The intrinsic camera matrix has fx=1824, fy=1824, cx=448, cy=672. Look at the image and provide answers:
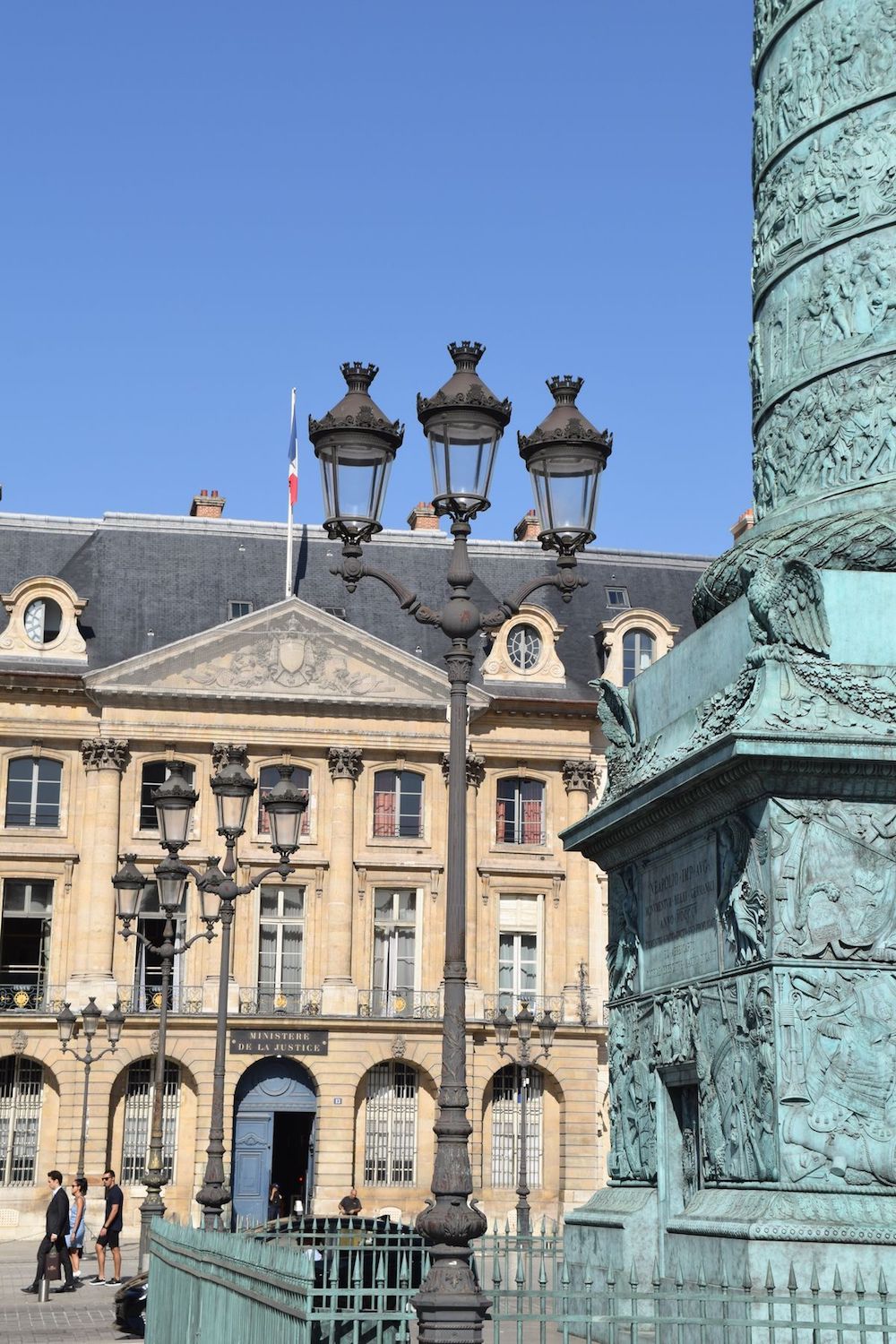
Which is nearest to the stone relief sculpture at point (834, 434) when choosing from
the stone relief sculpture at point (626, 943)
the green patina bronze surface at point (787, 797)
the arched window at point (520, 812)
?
the green patina bronze surface at point (787, 797)

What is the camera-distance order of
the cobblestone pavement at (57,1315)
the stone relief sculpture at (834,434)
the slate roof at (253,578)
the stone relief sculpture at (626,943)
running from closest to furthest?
the stone relief sculpture at (834,434) → the stone relief sculpture at (626,943) → the cobblestone pavement at (57,1315) → the slate roof at (253,578)

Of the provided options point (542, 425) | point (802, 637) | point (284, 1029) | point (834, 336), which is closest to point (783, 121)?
point (834, 336)

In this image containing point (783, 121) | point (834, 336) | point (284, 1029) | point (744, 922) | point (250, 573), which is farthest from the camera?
point (250, 573)

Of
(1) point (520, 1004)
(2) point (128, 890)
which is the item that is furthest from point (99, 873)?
(2) point (128, 890)

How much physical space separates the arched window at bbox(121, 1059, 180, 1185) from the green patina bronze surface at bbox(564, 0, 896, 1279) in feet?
102

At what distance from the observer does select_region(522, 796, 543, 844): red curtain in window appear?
144ft

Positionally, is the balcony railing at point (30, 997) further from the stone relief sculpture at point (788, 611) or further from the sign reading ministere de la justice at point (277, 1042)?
the stone relief sculpture at point (788, 611)

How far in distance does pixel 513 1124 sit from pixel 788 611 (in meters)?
35.0

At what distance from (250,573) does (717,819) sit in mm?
36537

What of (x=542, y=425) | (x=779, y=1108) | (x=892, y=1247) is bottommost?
(x=892, y=1247)

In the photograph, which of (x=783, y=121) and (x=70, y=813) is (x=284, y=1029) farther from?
(x=783, y=121)

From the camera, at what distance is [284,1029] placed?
1624 inches

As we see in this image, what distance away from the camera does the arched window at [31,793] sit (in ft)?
138

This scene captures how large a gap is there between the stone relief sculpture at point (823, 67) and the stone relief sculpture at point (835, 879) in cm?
426
